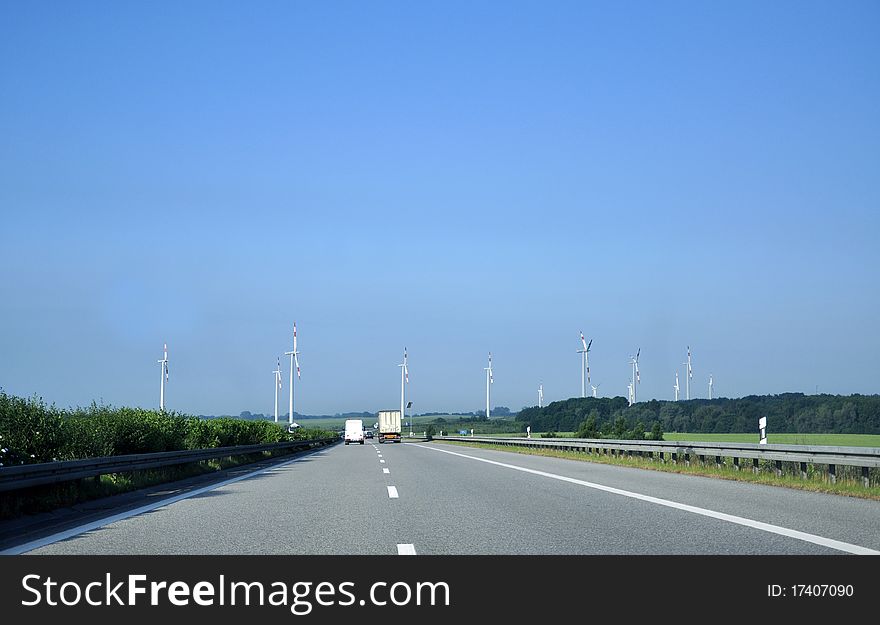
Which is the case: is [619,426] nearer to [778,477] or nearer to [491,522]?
[778,477]

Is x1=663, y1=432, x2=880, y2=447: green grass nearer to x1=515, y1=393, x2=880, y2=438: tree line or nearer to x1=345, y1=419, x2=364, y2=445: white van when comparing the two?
x1=515, y1=393, x2=880, y2=438: tree line

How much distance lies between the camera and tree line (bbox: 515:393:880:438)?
7856 centimetres

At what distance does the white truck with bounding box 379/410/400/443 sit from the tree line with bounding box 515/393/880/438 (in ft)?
61.0

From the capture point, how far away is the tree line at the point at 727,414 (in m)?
78.6

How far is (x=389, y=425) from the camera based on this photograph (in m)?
82.7

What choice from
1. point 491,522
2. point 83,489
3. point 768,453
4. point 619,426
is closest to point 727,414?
point 619,426

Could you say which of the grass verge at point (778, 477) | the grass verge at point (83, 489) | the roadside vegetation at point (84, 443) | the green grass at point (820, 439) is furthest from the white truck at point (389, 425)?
the grass verge at point (83, 489)

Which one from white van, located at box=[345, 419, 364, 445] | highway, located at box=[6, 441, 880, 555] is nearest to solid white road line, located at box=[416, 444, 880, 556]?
highway, located at box=[6, 441, 880, 555]

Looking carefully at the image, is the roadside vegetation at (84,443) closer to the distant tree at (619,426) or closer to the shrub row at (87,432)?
the shrub row at (87,432)

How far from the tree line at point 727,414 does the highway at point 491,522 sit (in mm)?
53899

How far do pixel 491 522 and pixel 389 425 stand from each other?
7260cm
